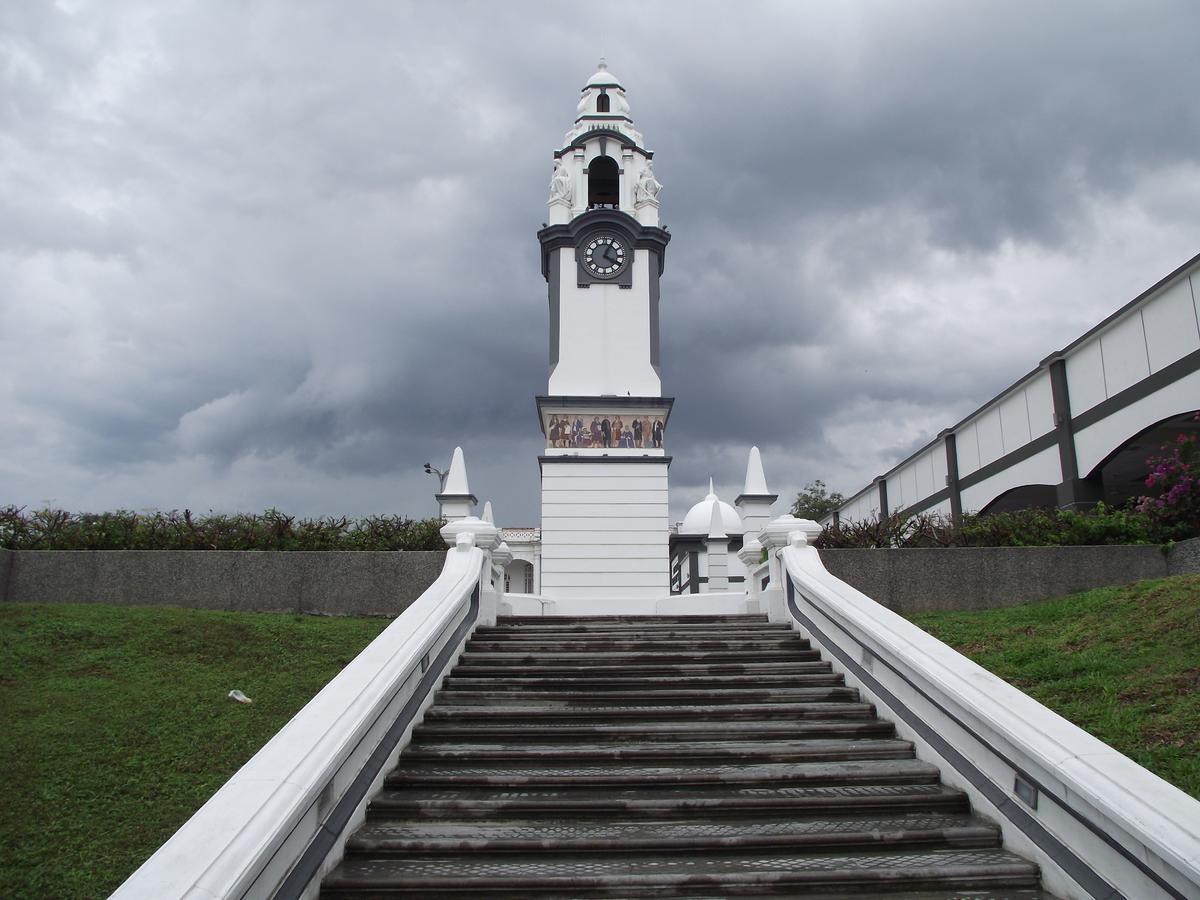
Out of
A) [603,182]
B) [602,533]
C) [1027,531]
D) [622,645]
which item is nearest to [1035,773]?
[622,645]

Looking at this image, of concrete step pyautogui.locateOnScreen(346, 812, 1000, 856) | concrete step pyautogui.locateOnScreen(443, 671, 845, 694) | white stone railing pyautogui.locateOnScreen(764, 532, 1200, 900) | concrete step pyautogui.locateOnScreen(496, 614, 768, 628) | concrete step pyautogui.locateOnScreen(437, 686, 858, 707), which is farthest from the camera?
concrete step pyautogui.locateOnScreen(496, 614, 768, 628)

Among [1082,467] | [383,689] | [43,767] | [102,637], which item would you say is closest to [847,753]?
[383,689]

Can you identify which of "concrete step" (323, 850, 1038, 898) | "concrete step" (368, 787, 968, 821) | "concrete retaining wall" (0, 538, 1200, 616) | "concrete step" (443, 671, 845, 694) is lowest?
"concrete step" (323, 850, 1038, 898)

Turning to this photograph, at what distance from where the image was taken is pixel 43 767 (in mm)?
5734

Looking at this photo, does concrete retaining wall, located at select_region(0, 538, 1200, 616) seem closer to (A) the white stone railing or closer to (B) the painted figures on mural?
(A) the white stone railing

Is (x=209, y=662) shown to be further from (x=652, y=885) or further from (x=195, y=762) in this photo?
(x=652, y=885)

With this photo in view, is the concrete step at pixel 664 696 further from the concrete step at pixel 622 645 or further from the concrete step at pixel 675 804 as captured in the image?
the concrete step at pixel 675 804

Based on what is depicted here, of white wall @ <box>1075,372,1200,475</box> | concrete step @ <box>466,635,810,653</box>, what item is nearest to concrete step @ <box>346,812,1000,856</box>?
concrete step @ <box>466,635,810,653</box>

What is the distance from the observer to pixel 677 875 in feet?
13.9

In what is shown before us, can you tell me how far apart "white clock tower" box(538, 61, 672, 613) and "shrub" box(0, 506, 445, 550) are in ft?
14.8

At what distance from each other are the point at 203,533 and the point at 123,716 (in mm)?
5650

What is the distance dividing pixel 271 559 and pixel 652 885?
842 cm

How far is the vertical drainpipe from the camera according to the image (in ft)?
72.5

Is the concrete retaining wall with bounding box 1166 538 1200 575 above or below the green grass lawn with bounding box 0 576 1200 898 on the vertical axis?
above
